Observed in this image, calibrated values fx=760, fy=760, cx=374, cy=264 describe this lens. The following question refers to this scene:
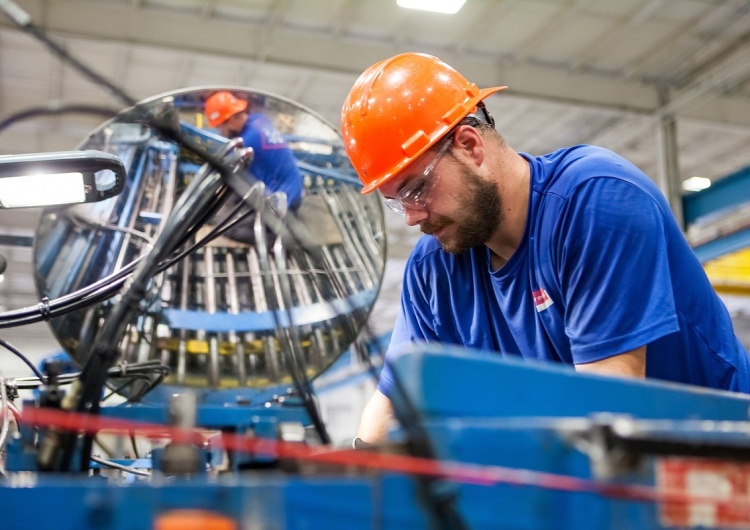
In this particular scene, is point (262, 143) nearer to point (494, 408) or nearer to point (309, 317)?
point (309, 317)

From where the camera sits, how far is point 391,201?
5.12ft

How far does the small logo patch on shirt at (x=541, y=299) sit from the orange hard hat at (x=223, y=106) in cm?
104

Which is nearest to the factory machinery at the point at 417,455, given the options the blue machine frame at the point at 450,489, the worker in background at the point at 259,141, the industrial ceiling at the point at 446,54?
the blue machine frame at the point at 450,489

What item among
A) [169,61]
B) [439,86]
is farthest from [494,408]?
[169,61]

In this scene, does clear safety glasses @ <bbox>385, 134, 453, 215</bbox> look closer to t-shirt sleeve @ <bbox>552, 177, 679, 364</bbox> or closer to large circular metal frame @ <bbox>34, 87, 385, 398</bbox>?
t-shirt sleeve @ <bbox>552, 177, 679, 364</bbox>

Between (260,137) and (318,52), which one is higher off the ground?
(318,52)

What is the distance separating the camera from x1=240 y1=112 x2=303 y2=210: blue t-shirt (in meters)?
2.04

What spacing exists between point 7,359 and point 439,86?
1274 centimetres

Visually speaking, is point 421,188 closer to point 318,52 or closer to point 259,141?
point 259,141

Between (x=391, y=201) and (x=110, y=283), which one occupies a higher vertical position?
(x=391, y=201)

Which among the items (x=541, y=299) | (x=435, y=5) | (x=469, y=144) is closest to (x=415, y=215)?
(x=469, y=144)

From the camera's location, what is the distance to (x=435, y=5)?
186 inches

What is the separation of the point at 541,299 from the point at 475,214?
0.20 metres

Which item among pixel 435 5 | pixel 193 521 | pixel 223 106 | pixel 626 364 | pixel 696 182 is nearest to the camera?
pixel 193 521
